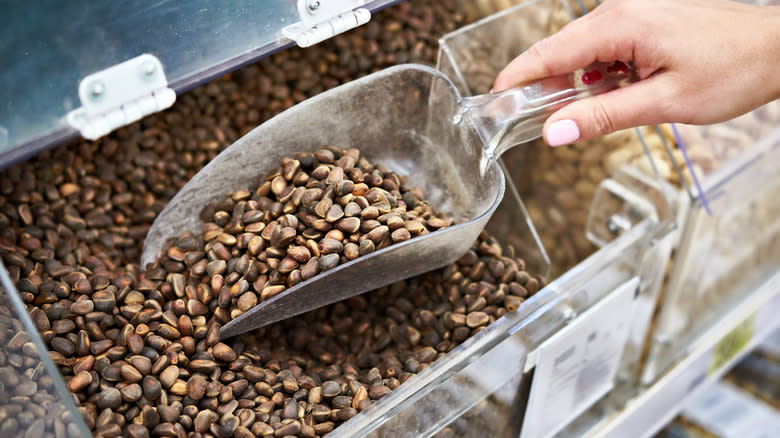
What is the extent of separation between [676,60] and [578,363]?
51cm

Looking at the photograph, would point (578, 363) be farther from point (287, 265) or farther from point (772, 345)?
point (772, 345)

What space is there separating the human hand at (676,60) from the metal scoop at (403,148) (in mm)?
72

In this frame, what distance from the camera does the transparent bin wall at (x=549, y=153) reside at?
1.24 meters

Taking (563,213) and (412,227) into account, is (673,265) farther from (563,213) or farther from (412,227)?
(412,227)

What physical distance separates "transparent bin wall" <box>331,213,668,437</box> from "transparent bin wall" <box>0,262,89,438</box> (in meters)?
0.31

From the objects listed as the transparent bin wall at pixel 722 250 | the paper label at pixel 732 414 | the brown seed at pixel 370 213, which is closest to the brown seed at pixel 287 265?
the brown seed at pixel 370 213

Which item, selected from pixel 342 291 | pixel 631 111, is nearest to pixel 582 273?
pixel 631 111

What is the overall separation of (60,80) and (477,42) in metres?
0.76

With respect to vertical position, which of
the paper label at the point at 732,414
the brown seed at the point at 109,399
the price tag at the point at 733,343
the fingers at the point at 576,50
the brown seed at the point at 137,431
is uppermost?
the fingers at the point at 576,50

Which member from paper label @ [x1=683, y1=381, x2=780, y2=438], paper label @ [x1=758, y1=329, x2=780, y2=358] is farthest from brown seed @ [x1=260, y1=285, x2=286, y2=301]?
paper label @ [x1=758, y1=329, x2=780, y2=358]

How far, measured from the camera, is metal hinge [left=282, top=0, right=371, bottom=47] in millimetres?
855

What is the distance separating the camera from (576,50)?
38.9 inches

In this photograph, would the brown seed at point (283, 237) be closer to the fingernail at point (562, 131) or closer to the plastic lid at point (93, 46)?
the plastic lid at point (93, 46)

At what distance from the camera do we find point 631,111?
3.01ft
